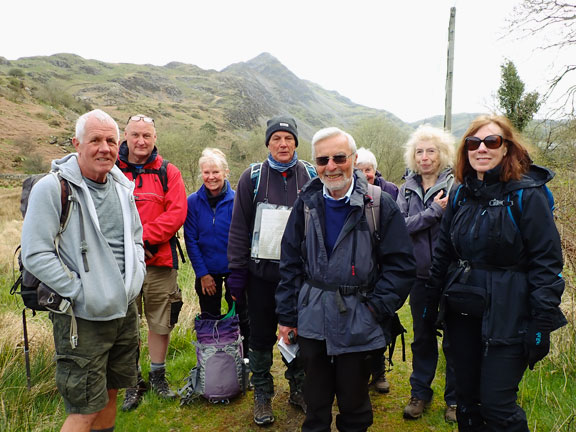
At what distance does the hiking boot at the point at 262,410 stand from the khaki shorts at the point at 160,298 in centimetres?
107

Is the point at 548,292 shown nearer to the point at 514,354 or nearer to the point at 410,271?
the point at 514,354

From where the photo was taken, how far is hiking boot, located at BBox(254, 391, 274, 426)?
3.19 m

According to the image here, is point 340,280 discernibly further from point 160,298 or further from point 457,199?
point 160,298

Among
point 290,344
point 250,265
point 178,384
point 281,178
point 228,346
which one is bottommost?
point 178,384

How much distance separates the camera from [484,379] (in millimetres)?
2262

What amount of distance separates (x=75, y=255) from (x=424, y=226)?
8.40 feet

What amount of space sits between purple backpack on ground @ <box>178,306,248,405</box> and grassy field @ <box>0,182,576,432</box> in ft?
0.37

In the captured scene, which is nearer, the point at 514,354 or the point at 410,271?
the point at 514,354

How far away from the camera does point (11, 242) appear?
10.5 m

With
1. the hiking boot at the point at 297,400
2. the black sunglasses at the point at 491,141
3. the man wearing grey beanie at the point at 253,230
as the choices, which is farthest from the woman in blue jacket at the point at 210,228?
the black sunglasses at the point at 491,141

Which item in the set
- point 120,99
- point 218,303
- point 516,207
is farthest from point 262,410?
point 120,99


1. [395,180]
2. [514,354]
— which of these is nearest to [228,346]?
[514,354]

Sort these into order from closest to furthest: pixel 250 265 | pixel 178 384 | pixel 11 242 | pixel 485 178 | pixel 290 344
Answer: pixel 485 178
pixel 290 344
pixel 250 265
pixel 178 384
pixel 11 242

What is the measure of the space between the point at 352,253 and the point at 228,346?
6.11 feet
